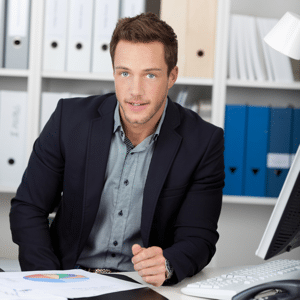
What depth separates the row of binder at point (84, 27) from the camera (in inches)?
72.9

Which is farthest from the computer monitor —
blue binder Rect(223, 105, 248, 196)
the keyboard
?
blue binder Rect(223, 105, 248, 196)

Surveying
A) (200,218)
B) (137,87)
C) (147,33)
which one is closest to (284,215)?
(200,218)

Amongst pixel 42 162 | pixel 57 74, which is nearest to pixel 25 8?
pixel 57 74

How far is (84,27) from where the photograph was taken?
73.4 inches

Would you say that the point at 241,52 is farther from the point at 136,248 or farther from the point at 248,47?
the point at 136,248

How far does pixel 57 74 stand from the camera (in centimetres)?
193

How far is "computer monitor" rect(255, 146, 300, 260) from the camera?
75cm

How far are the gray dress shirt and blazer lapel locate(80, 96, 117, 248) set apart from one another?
51 millimetres

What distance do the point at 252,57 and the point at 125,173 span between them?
954mm

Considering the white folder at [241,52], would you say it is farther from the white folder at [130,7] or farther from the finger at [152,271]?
the finger at [152,271]

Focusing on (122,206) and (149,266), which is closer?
(149,266)

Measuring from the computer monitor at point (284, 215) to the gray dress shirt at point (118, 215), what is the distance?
1.97 ft

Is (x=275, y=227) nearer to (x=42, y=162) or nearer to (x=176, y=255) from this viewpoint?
(x=176, y=255)

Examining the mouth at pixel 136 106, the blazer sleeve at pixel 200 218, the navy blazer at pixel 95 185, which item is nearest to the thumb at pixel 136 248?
the blazer sleeve at pixel 200 218
